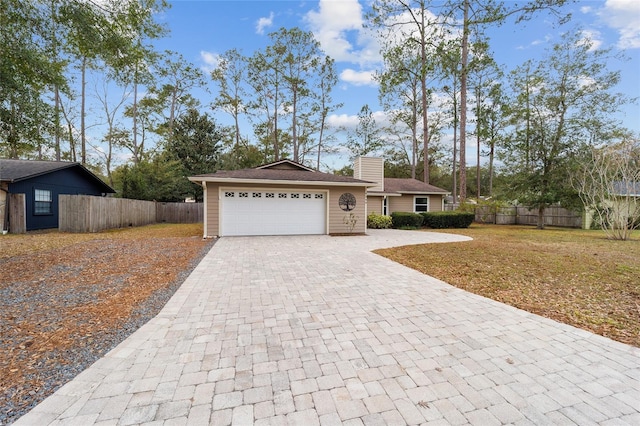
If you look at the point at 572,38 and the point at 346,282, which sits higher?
the point at 572,38

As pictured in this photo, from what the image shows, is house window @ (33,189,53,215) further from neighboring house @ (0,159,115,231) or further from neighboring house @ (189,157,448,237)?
neighboring house @ (189,157,448,237)

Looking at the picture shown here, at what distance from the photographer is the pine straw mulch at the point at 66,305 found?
2.23 meters

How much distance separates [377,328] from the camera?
10.0 ft

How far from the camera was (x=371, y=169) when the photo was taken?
16234 millimetres

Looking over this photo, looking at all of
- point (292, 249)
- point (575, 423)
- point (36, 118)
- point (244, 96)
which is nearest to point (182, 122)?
point (244, 96)

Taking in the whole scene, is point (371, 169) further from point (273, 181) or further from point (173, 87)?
point (173, 87)

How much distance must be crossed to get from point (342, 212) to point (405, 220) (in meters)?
5.06

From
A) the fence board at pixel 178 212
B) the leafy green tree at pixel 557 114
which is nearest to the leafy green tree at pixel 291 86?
the fence board at pixel 178 212

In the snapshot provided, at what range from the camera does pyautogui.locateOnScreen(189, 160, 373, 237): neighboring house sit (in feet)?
34.3

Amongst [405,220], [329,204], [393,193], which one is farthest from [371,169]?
[329,204]

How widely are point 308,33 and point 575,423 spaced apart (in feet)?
75.9

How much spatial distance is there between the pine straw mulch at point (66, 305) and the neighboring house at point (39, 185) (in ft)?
19.0

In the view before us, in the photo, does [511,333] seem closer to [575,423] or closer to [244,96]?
[575,423]

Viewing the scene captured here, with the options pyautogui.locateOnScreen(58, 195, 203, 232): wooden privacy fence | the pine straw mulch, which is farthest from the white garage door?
pyautogui.locateOnScreen(58, 195, 203, 232): wooden privacy fence
